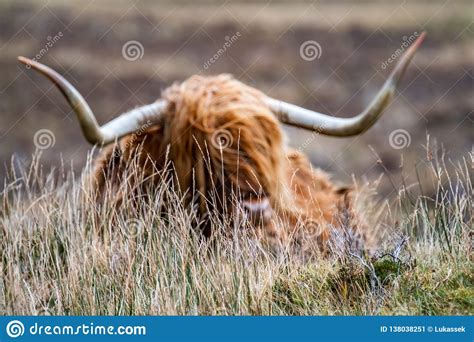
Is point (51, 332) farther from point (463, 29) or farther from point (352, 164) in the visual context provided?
point (463, 29)

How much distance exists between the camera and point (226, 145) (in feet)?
23.3

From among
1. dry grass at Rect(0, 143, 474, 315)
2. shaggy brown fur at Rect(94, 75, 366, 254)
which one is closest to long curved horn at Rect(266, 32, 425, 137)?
shaggy brown fur at Rect(94, 75, 366, 254)

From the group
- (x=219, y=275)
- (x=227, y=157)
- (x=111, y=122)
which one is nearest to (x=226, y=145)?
(x=227, y=157)

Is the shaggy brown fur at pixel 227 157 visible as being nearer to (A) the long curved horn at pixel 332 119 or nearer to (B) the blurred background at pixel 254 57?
(A) the long curved horn at pixel 332 119

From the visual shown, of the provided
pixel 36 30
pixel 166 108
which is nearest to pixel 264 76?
pixel 36 30

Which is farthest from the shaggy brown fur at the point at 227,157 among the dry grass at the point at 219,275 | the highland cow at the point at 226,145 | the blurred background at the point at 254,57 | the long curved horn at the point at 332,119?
the blurred background at the point at 254,57

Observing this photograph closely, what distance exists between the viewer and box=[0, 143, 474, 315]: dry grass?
5.49m

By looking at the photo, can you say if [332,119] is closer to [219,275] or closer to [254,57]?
[219,275]

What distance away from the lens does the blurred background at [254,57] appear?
21.0 metres

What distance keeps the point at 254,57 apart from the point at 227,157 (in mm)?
17379

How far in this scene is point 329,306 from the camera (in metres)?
5.50

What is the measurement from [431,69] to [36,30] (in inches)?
352

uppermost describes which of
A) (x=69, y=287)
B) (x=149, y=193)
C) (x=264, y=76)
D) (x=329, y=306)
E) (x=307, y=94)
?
(x=264, y=76)

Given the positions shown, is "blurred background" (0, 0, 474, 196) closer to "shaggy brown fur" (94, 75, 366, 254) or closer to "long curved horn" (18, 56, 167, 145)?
"shaggy brown fur" (94, 75, 366, 254)
